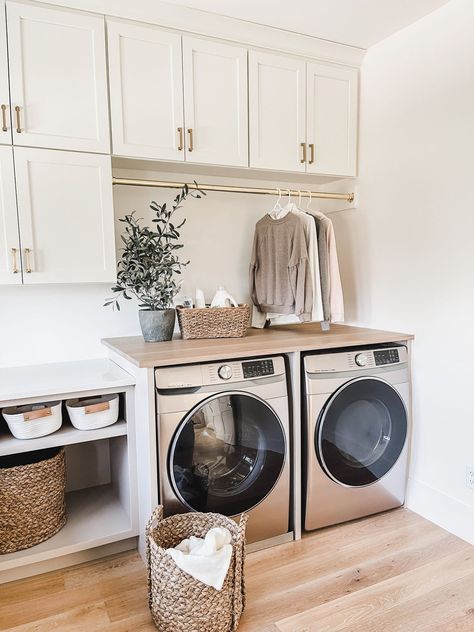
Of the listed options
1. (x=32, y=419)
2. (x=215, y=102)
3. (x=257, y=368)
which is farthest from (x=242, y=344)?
(x=215, y=102)

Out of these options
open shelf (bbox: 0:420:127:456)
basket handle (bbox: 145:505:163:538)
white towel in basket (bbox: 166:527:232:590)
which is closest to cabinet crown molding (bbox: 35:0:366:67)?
open shelf (bbox: 0:420:127:456)

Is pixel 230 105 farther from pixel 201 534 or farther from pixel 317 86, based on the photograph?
pixel 201 534

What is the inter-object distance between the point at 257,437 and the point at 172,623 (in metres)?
0.78

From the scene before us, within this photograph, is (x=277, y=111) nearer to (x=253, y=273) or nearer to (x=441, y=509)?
(x=253, y=273)

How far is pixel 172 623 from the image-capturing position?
159 centimetres

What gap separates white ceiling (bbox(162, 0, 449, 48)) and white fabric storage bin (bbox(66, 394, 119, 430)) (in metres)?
1.80

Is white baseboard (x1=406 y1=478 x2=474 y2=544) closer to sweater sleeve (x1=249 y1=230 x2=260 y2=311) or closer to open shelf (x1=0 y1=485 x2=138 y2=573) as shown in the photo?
sweater sleeve (x1=249 y1=230 x2=260 y2=311)

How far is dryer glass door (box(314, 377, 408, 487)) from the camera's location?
7.28ft

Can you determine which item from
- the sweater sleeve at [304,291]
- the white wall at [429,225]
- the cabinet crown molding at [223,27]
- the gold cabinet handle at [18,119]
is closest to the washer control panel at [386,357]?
the white wall at [429,225]

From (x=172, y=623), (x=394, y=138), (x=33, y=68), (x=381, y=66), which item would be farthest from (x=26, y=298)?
(x=381, y=66)

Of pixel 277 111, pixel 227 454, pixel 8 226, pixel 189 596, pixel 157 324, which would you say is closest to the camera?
pixel 189 596

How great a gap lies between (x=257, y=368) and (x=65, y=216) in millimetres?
1087

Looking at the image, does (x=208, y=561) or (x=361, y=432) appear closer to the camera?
(x=208, y=561)

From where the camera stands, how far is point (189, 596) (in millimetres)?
1562
